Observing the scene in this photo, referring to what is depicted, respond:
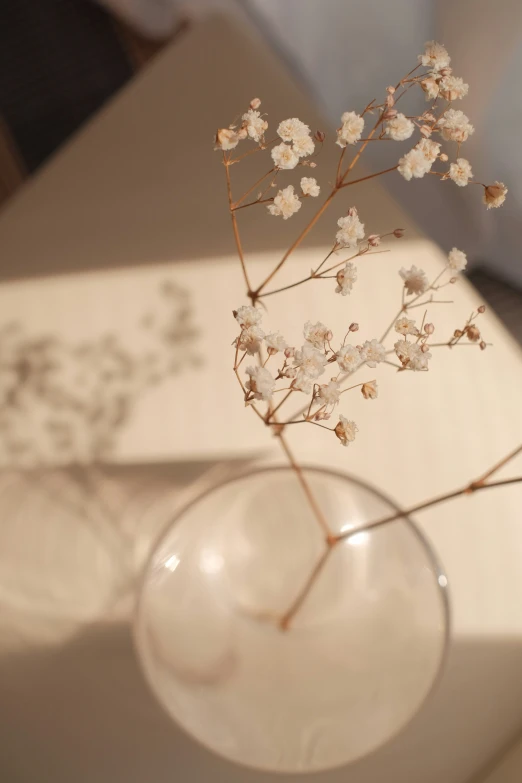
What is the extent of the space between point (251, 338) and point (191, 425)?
371 mm

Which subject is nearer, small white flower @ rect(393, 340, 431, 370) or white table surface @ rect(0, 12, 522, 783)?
small white flower @ rect(393, 340, 431, 370)

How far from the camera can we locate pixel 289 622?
0.73m

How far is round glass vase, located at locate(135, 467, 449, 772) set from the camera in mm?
681

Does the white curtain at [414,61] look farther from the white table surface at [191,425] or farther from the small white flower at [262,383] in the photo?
the small white flower at [262,383]

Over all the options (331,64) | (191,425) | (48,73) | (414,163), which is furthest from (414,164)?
(48,73)

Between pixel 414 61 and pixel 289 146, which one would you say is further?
pixel 414 61

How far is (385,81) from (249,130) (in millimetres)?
728

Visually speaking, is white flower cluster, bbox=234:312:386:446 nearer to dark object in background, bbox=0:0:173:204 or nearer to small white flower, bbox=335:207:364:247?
small white flower, bbox=335:207:364:247

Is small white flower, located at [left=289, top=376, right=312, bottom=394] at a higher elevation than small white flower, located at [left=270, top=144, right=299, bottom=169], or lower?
lower

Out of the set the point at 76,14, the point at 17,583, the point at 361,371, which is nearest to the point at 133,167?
the point at 361,371

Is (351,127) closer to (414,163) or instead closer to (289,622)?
(414,163)

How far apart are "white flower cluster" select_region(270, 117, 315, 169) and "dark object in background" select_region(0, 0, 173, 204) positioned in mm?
1139

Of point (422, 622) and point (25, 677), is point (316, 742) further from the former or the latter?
point (25, 677)

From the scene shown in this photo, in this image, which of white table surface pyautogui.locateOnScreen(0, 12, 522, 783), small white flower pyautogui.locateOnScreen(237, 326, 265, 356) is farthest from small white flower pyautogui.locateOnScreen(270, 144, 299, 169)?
white table surface pyautogui.locateOnScreen(0, 12, 522, 783)
